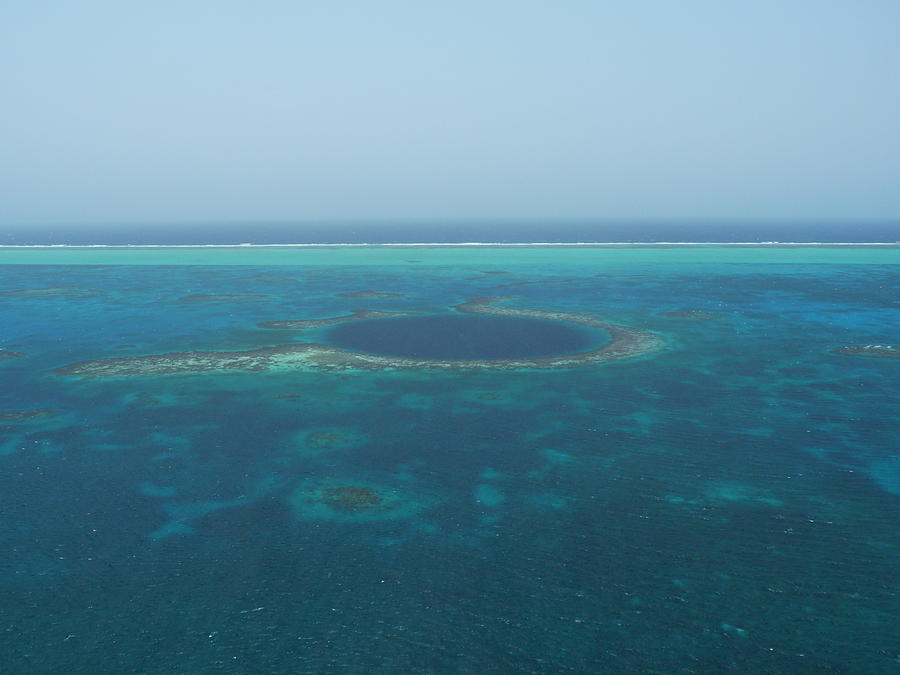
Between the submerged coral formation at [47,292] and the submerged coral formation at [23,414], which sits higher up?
the submerged coral formation at [47,292]

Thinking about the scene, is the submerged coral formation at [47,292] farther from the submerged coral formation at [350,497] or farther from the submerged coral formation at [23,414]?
the submerged coral formation at [350,497]

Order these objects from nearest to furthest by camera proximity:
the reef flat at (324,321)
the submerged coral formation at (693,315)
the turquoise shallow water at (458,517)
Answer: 1. the turquoise shallow water at (458,517)
2. the reef flat at (324,321)
3. the submerged coral formation at (693,315)

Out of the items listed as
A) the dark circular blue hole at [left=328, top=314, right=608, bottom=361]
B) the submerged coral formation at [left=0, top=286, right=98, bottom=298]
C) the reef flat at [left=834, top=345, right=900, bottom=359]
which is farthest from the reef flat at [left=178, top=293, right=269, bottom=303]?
the reef flat at [left=834, top=345, right=900, bottom=359]

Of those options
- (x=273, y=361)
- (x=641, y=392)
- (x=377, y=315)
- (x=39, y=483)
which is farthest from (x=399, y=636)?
(x=377, y=315)

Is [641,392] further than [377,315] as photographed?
No

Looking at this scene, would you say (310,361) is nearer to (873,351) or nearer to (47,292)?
(873,351)

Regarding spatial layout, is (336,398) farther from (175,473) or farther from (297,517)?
(297,517)

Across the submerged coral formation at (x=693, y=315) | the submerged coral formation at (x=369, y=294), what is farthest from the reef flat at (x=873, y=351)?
the submerged coral formation at (x=369, y=294)

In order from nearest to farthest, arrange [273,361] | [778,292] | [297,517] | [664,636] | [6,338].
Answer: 1. [664,636]
2. [297,517]
3. [273,361]
4. [6,338]
5. [778,292]
